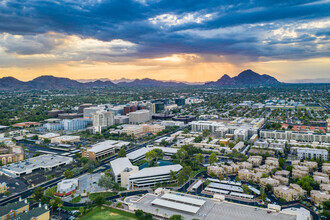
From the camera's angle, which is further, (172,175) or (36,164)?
(36,164)

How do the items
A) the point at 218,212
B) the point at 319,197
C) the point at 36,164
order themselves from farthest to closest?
the point at 36,164 < the point at 319,197 < the point at 218,212

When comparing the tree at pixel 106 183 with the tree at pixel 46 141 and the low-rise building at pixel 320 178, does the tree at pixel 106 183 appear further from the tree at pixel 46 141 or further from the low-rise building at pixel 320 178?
the tree at pixel 46 141

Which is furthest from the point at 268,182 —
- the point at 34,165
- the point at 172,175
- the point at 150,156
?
the point at 34,165

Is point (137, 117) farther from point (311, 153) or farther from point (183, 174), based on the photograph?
point (311, 153)

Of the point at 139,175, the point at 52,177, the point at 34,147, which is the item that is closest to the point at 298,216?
the point at 139,175

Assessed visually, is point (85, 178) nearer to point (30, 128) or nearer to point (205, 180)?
point (205, 180)

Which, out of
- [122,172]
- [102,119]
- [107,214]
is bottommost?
[107,214]

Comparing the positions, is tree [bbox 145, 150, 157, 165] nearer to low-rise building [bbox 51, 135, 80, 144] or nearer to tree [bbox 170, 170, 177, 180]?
tree [bbox 170, 170, 177, 180]
